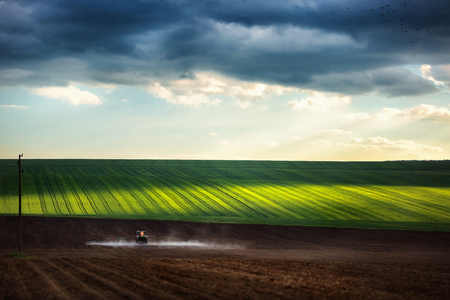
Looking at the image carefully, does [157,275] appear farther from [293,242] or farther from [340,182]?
→ [340,182]

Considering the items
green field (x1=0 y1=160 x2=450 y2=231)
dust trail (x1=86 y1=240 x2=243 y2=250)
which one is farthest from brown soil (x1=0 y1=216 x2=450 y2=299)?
green field (x1=0 y1=160 x2=450 y2=231)

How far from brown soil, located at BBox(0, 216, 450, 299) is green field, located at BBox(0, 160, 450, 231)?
7.01 meters

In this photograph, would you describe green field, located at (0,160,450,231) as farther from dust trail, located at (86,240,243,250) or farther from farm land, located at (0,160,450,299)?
dust trail, located at (86,240,243,250)

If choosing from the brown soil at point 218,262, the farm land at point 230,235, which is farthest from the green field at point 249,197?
the brown soil at point 218,262

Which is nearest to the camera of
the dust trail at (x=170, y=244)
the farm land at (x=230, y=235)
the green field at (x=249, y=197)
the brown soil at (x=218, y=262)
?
the brown soil at (x=218, y=262)

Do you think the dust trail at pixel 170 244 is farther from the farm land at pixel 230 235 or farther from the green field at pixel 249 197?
the green field at pixel 249 197

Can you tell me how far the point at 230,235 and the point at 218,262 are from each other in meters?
19.3

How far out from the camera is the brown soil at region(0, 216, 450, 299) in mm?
23453

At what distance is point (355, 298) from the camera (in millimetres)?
22047

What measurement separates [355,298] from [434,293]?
4.95 metres

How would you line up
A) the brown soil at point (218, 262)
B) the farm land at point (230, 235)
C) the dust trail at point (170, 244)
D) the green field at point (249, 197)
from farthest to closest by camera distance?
the green field at point (249, 197) → the dust trail at point (170, 244) → the farm land at point (230, 235) → the brown soil at point (218, 262)

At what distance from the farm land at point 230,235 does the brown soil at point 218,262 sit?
4.3 inches

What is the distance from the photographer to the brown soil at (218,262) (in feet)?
76.9

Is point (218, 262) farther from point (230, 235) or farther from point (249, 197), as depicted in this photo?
point (249, 197)
